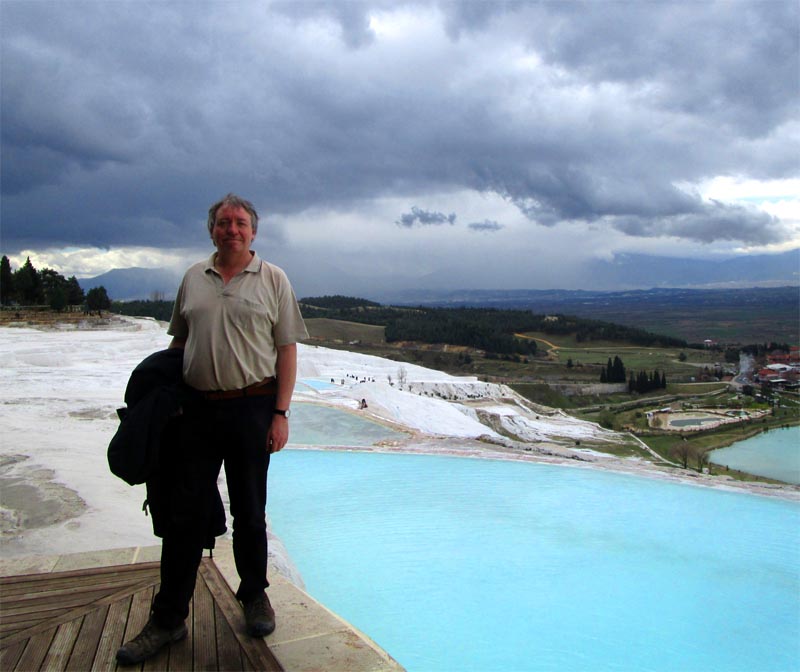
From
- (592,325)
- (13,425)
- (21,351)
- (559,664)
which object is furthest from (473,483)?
(592,325)

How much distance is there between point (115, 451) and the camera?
229cm

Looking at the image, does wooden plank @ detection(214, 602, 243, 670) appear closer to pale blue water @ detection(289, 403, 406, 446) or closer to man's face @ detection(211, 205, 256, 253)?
man's face @ detection(211, 205, 256, 253)

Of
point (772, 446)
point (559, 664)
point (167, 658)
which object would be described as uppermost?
point (167, 658)

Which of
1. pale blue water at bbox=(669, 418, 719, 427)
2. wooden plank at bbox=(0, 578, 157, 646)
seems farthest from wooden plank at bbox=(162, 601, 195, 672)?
pale blue water at bbox=(669, 418, 719, 427)

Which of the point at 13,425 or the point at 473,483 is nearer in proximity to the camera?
the point at 473,483

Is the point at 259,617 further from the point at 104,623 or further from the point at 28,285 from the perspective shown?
the point at 28,285

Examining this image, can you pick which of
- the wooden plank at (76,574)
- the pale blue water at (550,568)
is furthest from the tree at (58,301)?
the wooden plank at (76,574)

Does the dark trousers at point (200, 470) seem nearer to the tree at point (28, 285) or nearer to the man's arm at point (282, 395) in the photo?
the man's arm at point (282, 395)

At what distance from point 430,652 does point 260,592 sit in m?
1.38

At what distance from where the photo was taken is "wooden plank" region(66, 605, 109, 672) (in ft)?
7.08

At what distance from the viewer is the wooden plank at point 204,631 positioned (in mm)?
2211

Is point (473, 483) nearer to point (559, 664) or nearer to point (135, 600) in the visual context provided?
point (559, 664)

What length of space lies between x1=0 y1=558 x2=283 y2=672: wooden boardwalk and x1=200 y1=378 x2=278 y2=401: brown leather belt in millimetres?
904

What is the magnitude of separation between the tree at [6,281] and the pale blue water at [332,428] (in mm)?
45239
